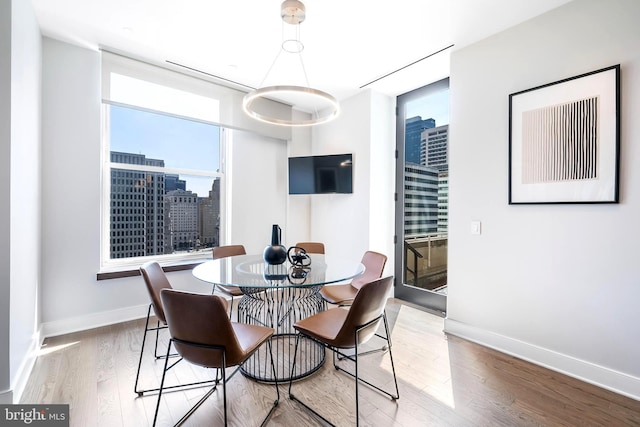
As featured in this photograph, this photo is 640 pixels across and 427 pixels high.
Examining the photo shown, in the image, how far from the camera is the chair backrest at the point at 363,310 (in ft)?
5.17

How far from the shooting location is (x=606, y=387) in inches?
78.6

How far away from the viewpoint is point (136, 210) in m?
3.34

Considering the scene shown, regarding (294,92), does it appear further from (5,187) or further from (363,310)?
(5,187)

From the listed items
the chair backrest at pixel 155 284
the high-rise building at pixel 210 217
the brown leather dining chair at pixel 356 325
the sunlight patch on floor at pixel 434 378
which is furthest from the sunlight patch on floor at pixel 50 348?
the sunlight patch on floor at pixel 434 378

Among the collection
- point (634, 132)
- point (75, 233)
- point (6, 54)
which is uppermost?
point (6, 54)

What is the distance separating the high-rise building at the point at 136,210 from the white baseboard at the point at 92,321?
2.05 feet

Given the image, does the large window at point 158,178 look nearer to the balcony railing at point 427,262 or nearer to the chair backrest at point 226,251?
the chair backrest at point 226,251

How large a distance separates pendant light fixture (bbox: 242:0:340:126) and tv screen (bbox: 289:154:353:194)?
84cm

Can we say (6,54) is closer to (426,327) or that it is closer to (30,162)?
(30,162)

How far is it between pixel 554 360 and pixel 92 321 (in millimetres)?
4274

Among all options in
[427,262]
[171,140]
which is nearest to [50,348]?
[171,140]

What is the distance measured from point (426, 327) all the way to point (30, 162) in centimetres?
388

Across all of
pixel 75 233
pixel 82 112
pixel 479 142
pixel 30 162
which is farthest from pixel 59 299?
pixel 479 142

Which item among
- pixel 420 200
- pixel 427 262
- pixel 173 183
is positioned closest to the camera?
pixel 173 183
